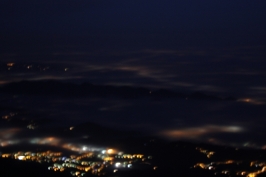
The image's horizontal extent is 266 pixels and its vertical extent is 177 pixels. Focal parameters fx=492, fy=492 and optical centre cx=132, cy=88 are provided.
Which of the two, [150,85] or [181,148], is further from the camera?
[150,85]

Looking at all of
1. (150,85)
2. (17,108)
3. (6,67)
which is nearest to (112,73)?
(150,85)

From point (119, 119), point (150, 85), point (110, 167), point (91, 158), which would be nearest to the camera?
point (110, 167)

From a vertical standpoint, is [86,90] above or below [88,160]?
above

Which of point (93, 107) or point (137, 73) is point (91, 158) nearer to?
point (93, 107)

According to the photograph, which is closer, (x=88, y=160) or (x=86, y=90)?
(x=88, y=160)

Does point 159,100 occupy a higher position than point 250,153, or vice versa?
point 159,100

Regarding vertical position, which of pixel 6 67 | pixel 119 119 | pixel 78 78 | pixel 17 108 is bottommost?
pixel 119 119

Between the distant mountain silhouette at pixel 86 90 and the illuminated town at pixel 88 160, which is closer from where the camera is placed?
the illuminated town at pixel 88 160

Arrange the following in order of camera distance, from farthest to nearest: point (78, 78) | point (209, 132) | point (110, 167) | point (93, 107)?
point (78, 78) < point (93, 107) < point (209, 132) < point (110, 167)
